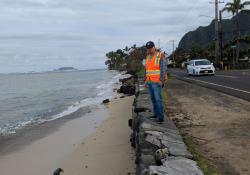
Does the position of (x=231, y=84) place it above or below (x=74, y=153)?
above

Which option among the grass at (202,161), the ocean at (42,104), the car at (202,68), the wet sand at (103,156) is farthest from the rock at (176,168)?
the car at (202,68)

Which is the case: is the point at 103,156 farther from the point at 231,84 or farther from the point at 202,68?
the point at 202,68

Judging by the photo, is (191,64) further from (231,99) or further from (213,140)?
(213,140)

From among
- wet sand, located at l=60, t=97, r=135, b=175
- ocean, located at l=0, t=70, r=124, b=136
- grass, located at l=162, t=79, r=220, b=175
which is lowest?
ocean, located at l=0, t=70, r=124, b=136

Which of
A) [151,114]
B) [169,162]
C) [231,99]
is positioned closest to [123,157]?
[151,114]

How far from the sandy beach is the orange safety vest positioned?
1780 millimetres

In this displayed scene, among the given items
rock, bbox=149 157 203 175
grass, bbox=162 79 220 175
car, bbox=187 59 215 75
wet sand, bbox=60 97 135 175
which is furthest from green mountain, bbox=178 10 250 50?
rock, bbox=149 157 203 175

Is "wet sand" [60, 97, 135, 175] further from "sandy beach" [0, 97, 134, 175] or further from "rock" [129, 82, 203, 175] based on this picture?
"rock" [129, 82, 203, 175]

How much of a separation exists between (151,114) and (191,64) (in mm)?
32045

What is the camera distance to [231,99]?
17.0 metres

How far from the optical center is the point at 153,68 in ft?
32.9

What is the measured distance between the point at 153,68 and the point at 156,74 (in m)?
0.14

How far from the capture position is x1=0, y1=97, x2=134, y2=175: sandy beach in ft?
33.3

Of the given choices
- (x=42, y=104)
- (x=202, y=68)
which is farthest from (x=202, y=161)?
(x=202, y=68)
